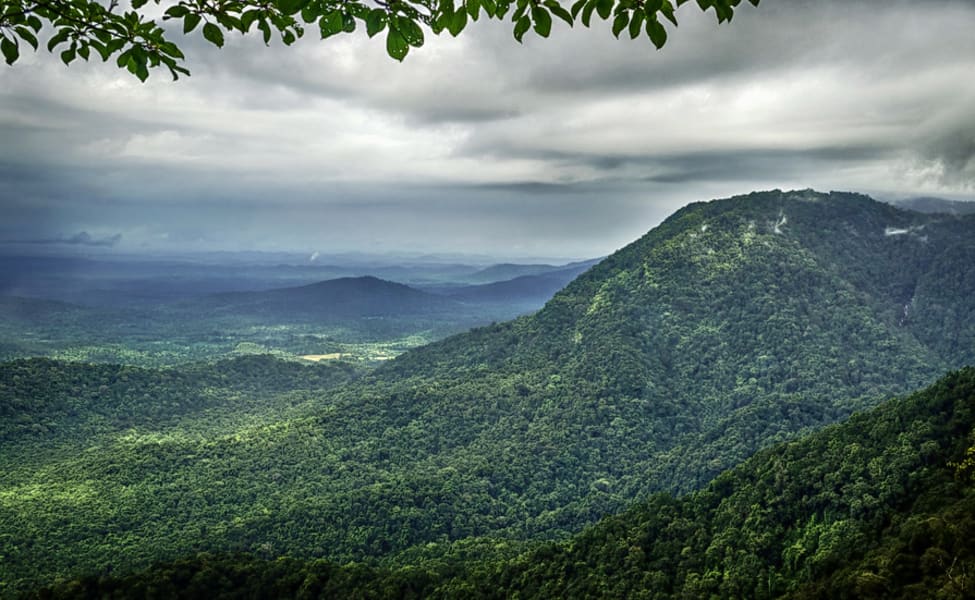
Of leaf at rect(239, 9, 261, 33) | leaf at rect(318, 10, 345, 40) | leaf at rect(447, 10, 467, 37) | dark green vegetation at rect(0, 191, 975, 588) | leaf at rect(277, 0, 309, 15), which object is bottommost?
dark green vegetation at rect(0, 191, 975, 588)

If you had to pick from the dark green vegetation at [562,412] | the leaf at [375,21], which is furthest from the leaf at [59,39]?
the dark green vegetation at [562,412]

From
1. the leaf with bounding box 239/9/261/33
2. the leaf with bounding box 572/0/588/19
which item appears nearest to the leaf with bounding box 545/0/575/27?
the leaf with bounding box 572/0/588/19

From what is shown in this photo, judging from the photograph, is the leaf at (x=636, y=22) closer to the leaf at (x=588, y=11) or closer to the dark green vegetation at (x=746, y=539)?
the leaf at (x=588, y=11)

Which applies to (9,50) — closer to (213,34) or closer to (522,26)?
(213,34)

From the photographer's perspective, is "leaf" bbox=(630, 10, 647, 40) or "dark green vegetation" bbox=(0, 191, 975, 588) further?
"dark green vegetation" bbox=(0, 191, 975, 588)

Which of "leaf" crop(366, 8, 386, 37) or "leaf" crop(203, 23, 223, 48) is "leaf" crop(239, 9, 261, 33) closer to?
"leaf" crop(203, 23, 223, 48)

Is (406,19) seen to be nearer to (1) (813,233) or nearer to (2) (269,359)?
(1) (813,233)

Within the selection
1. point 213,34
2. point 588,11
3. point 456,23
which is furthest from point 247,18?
point 588,11

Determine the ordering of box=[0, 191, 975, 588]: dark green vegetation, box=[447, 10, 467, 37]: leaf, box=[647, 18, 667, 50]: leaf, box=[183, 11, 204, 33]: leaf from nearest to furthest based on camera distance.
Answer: box=[647, 18, 667, 50]: leaf, box=[447, 10, 467, 37]: leaf, box=[183, 11, 204, 33]: leaf, box=[0, 191, 975, 588]: dark green vegetation

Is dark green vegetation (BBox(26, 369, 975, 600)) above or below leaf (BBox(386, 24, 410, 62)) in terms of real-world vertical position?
below
